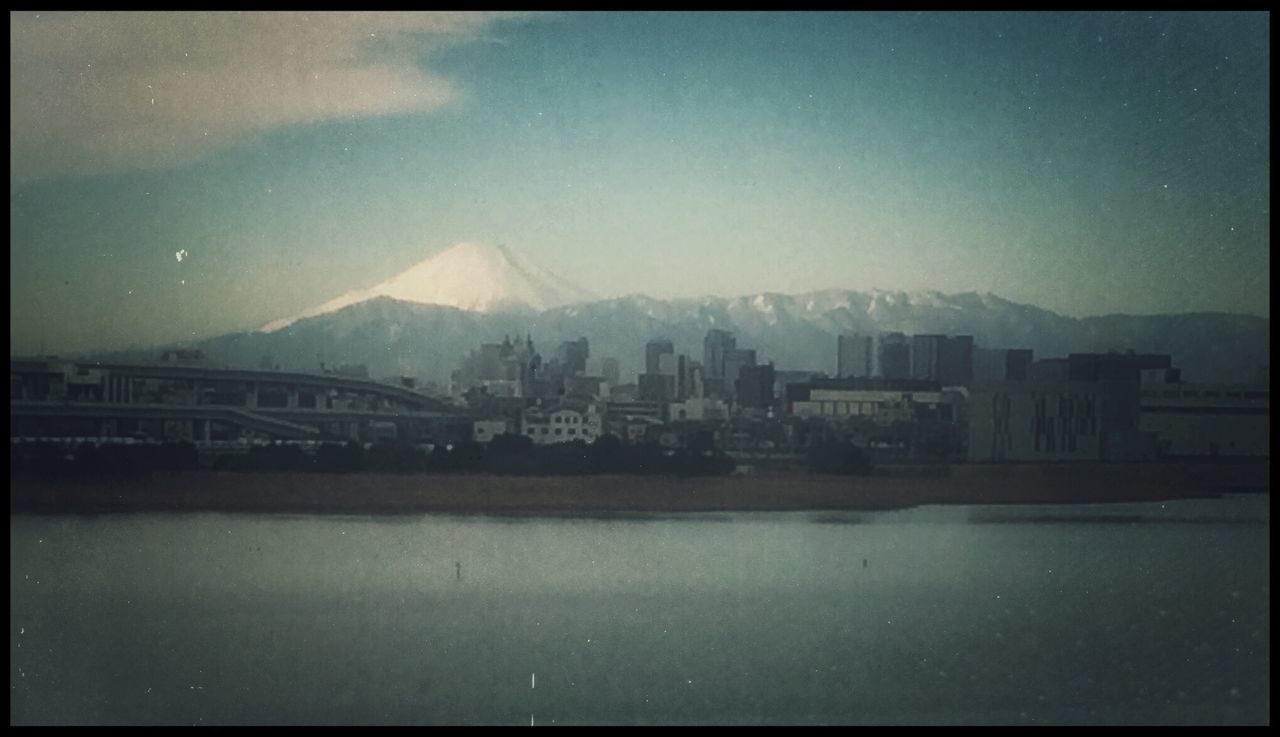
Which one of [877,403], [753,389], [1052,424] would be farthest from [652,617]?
[1052,424]

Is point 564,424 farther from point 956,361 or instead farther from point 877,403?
point 956,361

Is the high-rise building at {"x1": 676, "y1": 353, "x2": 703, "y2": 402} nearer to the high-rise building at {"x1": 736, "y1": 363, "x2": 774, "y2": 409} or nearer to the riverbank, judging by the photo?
the high-rise building at {"x1": 736, "y1": 363, "x2": 774, "y2": 409}

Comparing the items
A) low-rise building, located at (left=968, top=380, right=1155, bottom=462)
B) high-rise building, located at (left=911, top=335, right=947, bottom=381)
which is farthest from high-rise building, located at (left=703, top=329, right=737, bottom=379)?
low-rise building, located at (left=968, top=380, right=1155, bottom=462)

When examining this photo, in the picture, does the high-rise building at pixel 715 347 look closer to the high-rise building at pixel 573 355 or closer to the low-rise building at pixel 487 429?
the high-rise building at pixel 573 355

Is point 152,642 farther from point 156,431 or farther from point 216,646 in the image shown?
point 156,431

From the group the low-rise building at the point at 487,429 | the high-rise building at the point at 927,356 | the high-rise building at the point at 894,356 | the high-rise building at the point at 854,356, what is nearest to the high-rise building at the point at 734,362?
the high-rise building at the point at 854,356

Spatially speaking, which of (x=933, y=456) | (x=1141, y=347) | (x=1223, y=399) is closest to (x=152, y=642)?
(x=933, y=456)
